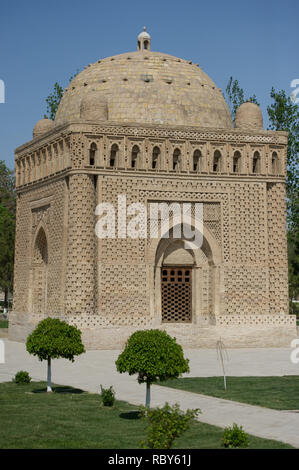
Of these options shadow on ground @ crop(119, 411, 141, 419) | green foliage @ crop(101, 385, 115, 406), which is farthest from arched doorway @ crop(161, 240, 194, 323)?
shadow on ground @ crop(119, 411, 141, 419)

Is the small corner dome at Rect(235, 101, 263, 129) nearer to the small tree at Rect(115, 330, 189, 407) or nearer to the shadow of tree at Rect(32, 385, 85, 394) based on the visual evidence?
the shadow of tree at Rect(32, 385, 85, 394)

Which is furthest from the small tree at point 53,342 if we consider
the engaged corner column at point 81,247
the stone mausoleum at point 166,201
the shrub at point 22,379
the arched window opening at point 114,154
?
the arched window opening at point 114,154

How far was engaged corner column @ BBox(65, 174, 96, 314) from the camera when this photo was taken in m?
22.8

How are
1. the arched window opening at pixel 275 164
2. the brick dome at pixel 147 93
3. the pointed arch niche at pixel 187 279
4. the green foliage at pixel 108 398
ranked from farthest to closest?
the arched window opening at pixel 275 164 → the brick dome at pixel 147 93 → the pointed arch niche at pixel 187 279 → the green foliage at pixel 108 398

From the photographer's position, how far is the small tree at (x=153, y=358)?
10883 millimetres

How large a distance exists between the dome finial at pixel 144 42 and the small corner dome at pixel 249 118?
4.90m

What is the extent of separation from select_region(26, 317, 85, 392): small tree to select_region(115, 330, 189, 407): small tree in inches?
100

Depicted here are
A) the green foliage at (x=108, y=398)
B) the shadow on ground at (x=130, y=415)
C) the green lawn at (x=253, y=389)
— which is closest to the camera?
the shadow on ground at (x=130, y=415)

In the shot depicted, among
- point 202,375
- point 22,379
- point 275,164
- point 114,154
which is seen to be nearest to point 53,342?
point 22,379

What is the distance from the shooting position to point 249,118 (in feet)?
84.3

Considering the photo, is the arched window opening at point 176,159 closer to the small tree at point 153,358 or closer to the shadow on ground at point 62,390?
the shadow on ground at point 62,390
